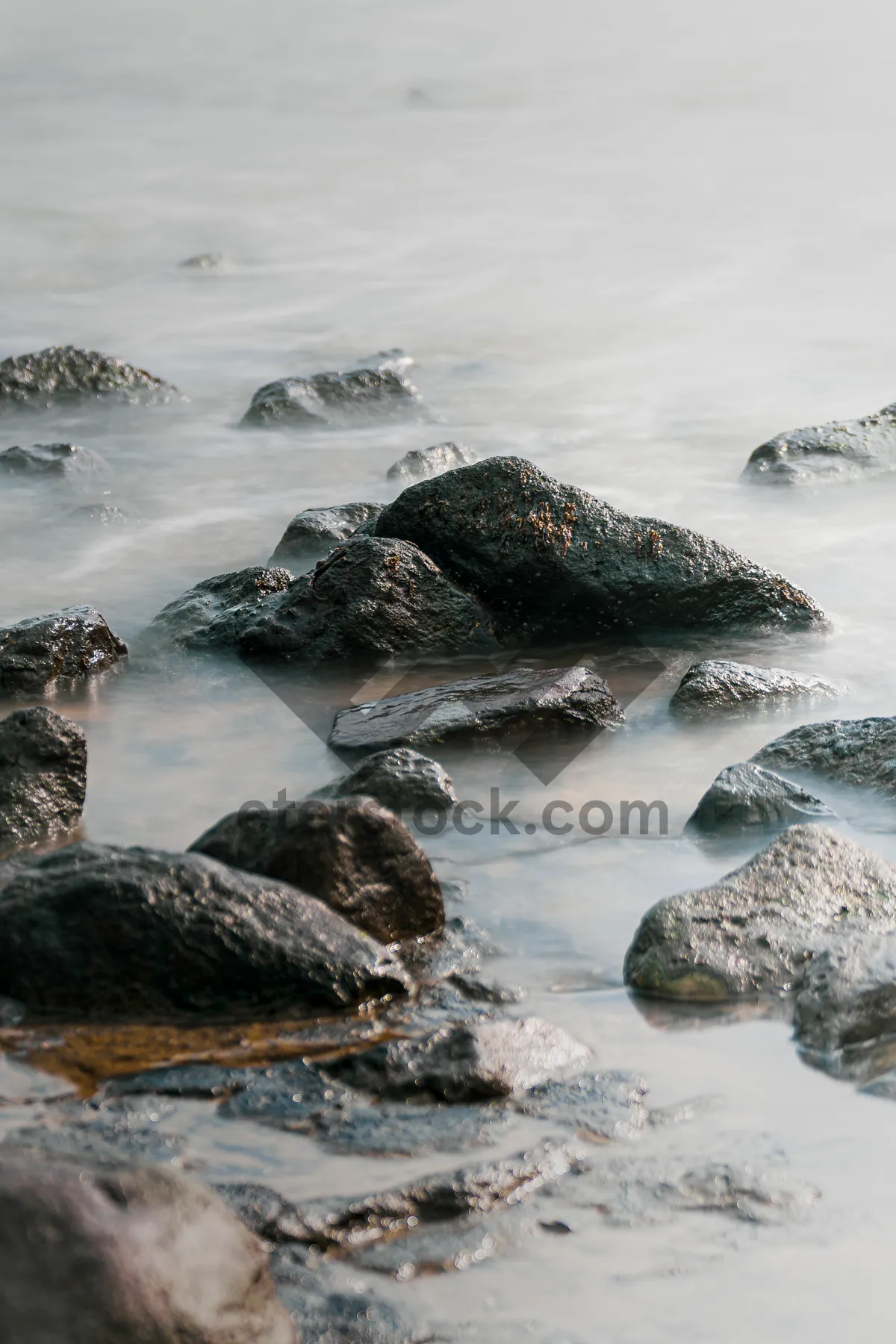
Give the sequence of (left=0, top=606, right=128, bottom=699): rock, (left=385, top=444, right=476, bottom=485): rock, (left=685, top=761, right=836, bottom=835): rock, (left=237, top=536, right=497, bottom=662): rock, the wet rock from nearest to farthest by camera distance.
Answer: the wet rock < (left=685, top=761, right=836, bottom=835): rock < (left=0, top=606, right=128, bottom=699): rock < (left=237, top=536, right=497, bottom=662): rock < (left=385, top=444, right=476, bottom=485): rock

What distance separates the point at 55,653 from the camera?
491 cm

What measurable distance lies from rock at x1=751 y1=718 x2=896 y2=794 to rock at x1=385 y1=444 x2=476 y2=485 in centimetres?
375

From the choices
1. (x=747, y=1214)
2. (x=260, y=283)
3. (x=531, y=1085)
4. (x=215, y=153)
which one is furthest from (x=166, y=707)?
(x=215, y=153)

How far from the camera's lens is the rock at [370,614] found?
5094 mm

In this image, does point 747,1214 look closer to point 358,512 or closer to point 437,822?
point 437,822

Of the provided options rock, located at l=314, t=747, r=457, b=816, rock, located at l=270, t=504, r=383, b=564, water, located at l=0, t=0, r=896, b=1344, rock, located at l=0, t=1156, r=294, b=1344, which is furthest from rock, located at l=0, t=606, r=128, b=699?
rock, located at l=0, t=1156, r=294, b=1344

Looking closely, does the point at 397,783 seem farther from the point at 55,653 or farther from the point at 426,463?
the point at 426,463

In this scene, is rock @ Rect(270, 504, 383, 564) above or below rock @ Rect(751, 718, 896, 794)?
above

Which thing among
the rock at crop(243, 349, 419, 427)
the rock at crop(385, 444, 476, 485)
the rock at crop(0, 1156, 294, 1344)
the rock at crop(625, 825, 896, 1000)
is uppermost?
the rock at crop(243, 349, 419, 427)

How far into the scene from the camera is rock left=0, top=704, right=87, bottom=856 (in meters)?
3.55

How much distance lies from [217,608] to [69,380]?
4.99 meters

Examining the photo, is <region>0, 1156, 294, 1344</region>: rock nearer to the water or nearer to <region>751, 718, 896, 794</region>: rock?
the water

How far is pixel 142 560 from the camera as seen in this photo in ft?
21.9

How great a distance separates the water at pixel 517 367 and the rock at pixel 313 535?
441mm
